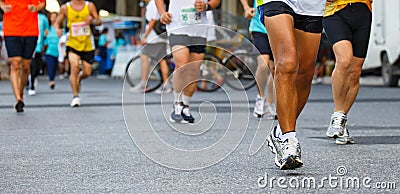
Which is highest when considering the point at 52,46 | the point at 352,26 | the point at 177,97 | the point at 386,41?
the point at 352,26

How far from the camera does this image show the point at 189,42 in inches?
381

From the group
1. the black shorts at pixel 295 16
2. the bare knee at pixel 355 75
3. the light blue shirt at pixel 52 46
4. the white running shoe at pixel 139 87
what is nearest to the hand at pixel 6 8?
the white running shoe at pixel 139 87

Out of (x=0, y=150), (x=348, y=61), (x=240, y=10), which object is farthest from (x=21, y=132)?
(x=240, y=10)

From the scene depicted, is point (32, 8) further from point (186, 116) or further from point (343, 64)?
point (343, 64)

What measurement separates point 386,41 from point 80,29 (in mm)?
8666

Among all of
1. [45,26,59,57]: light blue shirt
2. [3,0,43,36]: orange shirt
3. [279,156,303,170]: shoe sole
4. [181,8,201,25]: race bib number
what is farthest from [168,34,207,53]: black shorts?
[45,26,59,57]: light blue shirt

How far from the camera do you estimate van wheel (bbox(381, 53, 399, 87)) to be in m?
20.4

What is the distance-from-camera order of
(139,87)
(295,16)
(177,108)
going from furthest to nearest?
(139,87)
(177,108)
(295,16)

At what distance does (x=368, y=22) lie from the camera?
7.70 meters

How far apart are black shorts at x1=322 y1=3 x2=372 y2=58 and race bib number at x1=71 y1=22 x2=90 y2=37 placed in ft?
21.0

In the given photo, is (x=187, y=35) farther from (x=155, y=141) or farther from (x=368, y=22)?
(x=155, y=141)

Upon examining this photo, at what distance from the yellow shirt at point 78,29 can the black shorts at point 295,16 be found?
7715mm

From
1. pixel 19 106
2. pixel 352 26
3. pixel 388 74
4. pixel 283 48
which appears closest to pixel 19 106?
pixel 19 106

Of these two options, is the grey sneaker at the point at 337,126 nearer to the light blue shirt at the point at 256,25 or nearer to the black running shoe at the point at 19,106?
the light blue shirt at the point at 256,25
